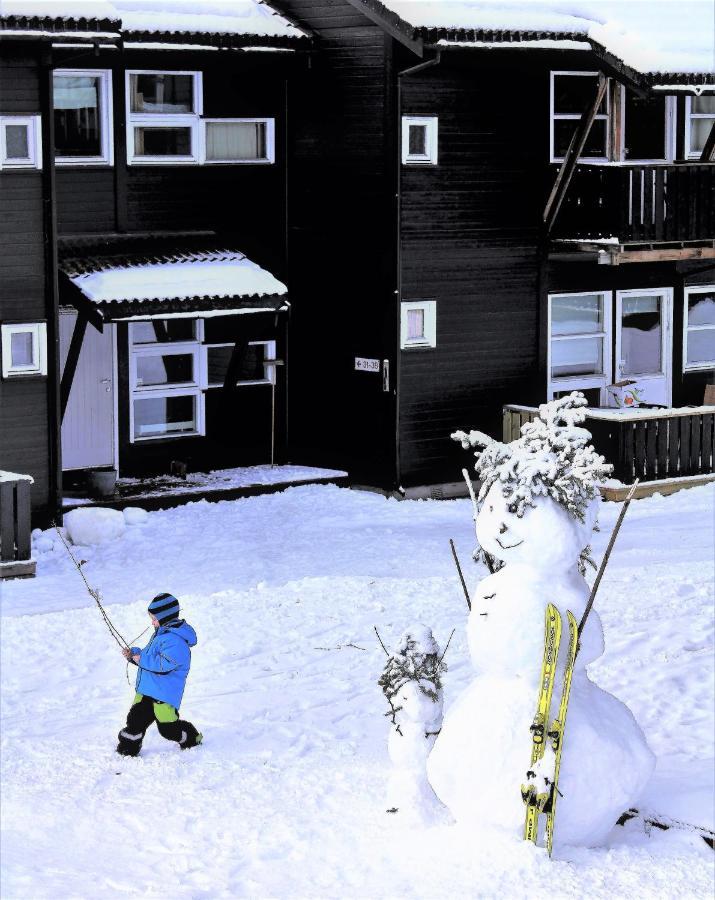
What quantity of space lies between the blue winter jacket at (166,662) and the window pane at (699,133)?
13.7m

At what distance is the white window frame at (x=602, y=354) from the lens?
2434 centimetres

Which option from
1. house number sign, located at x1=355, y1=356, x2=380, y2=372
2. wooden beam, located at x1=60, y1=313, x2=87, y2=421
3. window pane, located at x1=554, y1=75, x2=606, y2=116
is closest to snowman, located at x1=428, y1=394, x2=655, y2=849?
wooden beam, located at x1=60, y1=313, x2=87, y2=421

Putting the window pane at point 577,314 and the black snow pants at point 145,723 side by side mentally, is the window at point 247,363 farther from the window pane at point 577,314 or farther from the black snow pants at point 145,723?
the black snow pants at point 145,723

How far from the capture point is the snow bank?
2014 cm

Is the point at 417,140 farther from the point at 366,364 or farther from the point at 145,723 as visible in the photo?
the point at 145,723

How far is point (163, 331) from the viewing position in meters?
23.1

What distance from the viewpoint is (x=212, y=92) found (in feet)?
75.6

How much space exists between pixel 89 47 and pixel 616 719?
36.2 feet

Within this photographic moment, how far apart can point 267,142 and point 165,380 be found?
3.13 metres

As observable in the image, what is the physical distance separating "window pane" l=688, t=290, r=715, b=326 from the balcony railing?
2161 mm

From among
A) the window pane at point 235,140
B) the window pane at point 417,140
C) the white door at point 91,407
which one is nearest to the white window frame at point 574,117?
the window pane at point 417,140

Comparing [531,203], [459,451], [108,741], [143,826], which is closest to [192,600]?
[108,741]

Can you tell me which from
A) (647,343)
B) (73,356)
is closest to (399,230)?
(73,356)

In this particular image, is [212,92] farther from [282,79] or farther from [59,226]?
[59,226]
